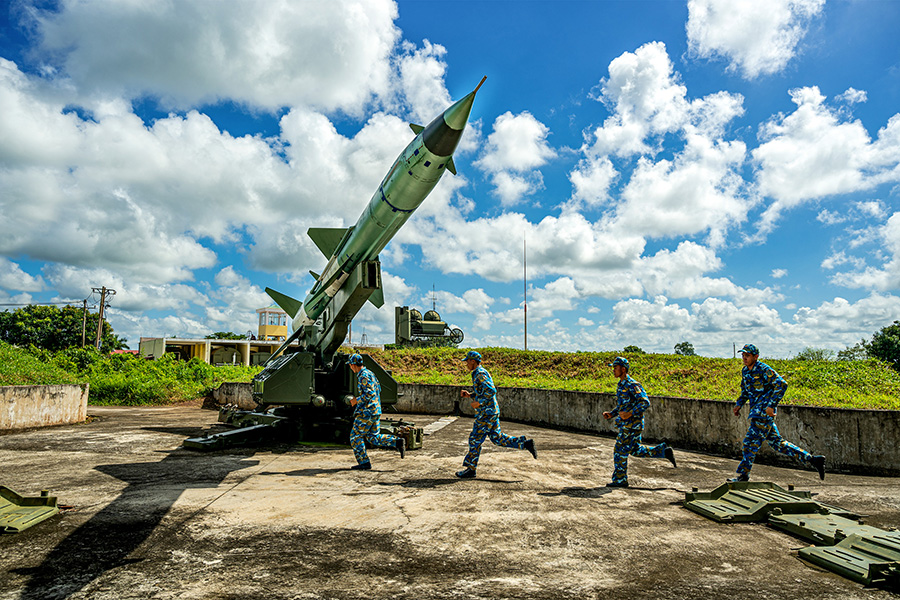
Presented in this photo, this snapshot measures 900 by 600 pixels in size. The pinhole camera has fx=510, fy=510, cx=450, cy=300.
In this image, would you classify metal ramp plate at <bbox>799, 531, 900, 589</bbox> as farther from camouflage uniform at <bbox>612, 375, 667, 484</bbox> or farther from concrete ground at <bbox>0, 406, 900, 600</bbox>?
camouflage uniform at <bbox>612, 375, 667, 484</bbox>

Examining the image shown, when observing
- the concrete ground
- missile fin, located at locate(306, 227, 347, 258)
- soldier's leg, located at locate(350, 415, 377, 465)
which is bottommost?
the concrete ground

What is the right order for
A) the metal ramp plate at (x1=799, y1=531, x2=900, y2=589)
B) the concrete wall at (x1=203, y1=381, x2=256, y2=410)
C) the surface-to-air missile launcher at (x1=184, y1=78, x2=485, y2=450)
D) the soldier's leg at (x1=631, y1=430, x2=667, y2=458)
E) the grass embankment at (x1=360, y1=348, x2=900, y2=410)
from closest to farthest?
the metal ramp plate at (x1=799, y1=531, x2=900, y2=589) → the soldier's leg at (x1=631, y1=430, x2=667, y2=458) → the surface-to-air missile launcher at (x1=184, y1=78, x2=485, y2=450) → the grass embankment at (x1=360, y1=348, x2=900, y2=410) → the concrete wall at (x1=203, y1=381, x2=256, y2=410)

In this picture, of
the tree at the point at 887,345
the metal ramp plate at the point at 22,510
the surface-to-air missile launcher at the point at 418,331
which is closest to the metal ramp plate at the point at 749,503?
the metal ramp plate at the point at 22,510

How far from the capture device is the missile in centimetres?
684

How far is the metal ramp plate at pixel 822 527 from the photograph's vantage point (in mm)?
4039

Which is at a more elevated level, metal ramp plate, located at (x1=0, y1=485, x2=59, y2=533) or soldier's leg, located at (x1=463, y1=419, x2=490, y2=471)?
soldier's leg, located at (x1=463, y1=419, x2=490, y2=471)

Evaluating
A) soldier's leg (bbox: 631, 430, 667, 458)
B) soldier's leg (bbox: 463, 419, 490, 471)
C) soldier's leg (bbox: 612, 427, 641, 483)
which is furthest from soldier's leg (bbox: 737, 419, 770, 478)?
soldier's leg (bbox: 463, 419, 490, 471)

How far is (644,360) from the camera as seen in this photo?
1518cm

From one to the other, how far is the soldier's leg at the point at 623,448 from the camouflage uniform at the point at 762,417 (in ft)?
4.07

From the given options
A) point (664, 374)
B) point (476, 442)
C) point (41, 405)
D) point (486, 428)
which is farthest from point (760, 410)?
point (41, 405)

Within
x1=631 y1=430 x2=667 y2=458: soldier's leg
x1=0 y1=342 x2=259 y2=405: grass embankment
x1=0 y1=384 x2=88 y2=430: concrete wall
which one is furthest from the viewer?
x1=0 y1=342 x2=259 y2=405: grass embankment

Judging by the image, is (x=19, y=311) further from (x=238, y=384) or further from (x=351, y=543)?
(x=351, y=543)

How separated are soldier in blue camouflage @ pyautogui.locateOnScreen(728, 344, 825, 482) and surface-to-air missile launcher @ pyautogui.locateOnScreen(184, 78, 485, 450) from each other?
4787 millimetres

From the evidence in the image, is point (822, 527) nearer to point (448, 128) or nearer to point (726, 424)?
point (726, 424)
